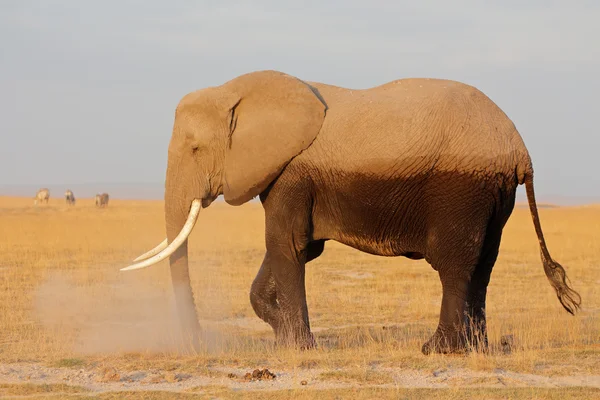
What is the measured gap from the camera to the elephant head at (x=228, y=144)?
10.0 m

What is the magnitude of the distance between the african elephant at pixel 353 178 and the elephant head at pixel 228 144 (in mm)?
14

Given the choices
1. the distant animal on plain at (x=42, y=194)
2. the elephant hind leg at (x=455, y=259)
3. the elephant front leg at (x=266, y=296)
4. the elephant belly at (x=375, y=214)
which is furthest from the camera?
the distant animal on plain at (x=42, y=194)

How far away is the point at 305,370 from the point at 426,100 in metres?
3.06

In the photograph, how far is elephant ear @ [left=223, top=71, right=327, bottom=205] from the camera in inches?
393

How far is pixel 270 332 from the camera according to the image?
12.1 m

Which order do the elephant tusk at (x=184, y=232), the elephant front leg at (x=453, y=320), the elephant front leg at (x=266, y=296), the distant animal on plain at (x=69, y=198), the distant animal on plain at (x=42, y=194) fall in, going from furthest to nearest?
the distant animal on plain at (x=42, y=194)
the distant animal on plain at (x=69, y=198)
the elephant front leg at (x=266, y=296)
the elephant tusk at (x=184, y=232)
the elephant front leg at (x=453, y=320)

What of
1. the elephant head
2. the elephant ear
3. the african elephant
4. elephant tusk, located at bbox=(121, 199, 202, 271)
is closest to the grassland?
the african elephant

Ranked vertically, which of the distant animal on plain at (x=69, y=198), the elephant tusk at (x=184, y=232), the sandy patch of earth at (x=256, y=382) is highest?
the distant animal on plain at (x=69, y=198)

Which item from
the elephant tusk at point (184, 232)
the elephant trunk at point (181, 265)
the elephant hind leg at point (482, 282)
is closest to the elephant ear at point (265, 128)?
the elephant tusk at point (184, 232)

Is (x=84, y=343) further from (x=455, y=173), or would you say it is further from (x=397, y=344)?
(x=455, y=173)

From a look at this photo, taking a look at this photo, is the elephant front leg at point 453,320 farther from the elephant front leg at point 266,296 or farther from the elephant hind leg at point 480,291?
the elephant front leg at point 266,296

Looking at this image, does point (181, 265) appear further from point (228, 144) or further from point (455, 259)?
point (455, 259)

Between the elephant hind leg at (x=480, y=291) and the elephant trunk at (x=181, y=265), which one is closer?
the elephant hind leg at (x=480, y=291)

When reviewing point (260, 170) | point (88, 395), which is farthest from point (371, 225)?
point (88, 395)
